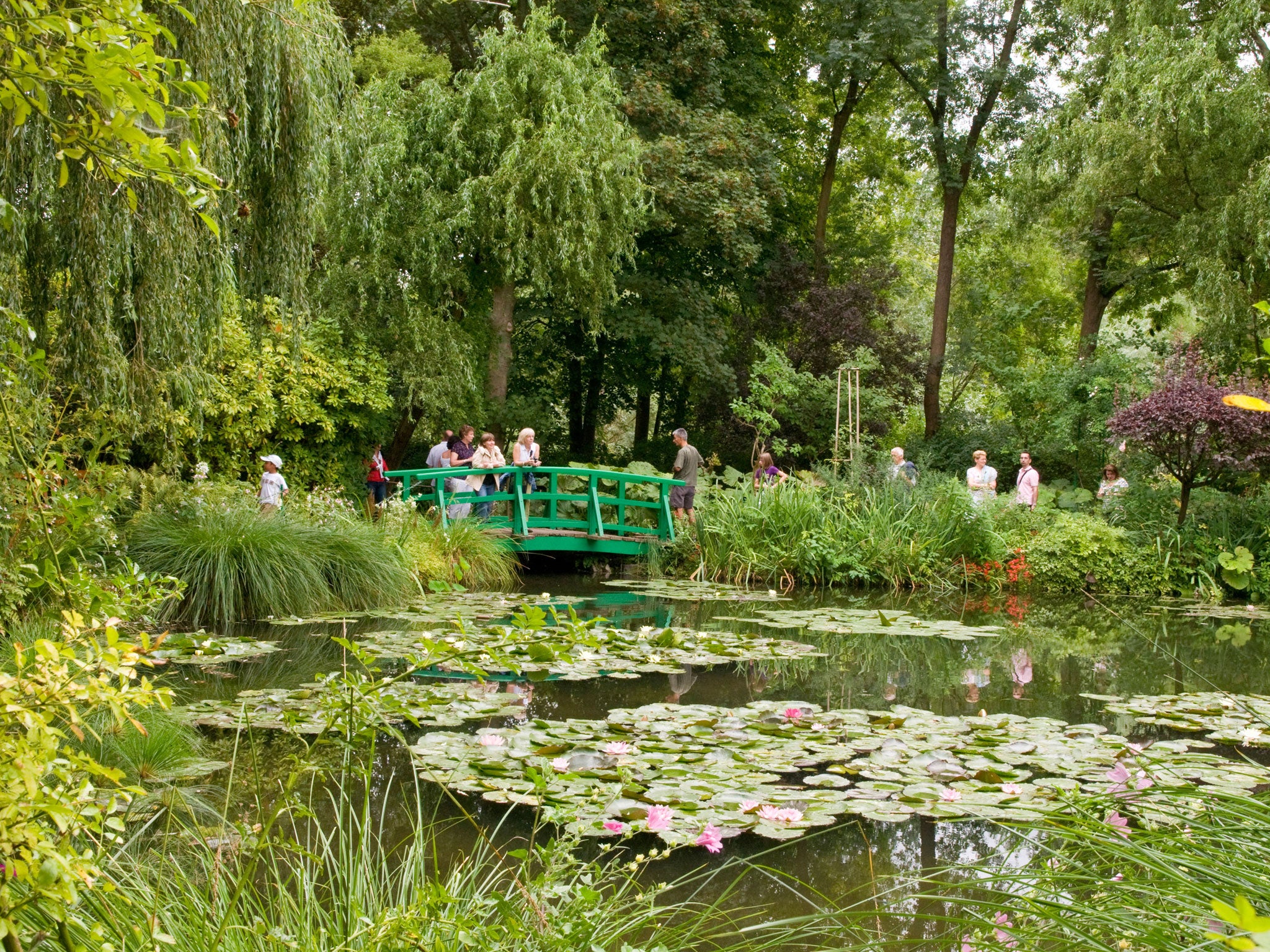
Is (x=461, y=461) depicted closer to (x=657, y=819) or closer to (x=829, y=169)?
(x=657, y=819)

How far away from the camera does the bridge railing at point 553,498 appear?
12562 millimetres

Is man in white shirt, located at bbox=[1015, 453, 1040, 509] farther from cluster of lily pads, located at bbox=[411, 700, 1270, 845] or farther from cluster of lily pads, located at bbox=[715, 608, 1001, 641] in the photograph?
cluster of lily pads, located at bbox=[411, 700, 1270, 845]

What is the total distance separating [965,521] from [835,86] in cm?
1345

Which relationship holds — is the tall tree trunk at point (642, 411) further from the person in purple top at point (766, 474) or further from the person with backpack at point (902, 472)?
the person with backpack at point (902, 472)

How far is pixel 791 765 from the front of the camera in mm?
4355

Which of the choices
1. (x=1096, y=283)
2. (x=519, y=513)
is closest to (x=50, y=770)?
(x=519, y=513)

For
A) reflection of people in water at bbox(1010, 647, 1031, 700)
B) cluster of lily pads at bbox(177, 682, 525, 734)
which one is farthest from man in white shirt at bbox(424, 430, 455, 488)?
cluster of lily pads at bbox(177, 682, 525, 734)

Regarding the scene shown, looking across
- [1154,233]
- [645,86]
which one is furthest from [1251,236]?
[645,86]

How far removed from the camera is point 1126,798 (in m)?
2.42

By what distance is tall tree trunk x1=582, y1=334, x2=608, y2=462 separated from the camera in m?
22.2

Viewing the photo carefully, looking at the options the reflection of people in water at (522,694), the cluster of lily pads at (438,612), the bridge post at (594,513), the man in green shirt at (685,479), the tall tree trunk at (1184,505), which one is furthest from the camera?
the man in green shirt at (685,479)

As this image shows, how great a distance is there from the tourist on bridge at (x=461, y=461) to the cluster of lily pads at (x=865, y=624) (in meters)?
4.26

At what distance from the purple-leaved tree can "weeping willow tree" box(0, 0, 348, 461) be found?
8964 millimetres

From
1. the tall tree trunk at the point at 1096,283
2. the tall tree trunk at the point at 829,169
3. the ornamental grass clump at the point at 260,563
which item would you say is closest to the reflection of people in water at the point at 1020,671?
the ornamental grass clump at the point at 260,563
